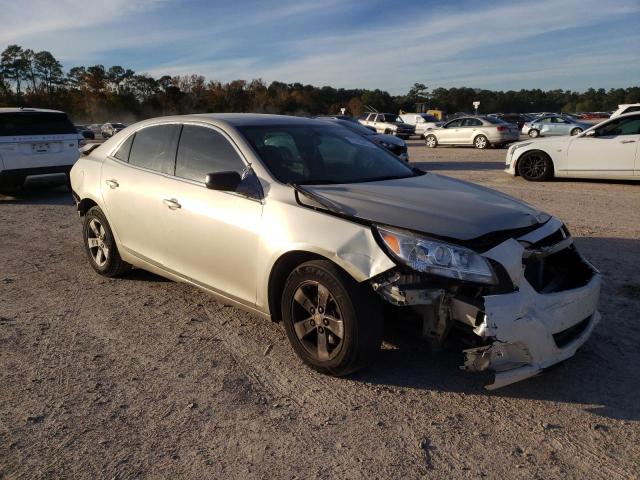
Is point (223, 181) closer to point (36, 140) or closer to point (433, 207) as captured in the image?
point (433, 207)

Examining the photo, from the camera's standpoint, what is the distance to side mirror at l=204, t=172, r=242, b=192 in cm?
366

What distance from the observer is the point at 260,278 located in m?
3.59

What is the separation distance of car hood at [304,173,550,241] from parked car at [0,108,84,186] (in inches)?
317

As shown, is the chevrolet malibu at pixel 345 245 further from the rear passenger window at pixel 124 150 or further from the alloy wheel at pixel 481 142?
the alloy wheel at pixel 481 142

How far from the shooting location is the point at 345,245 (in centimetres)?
312

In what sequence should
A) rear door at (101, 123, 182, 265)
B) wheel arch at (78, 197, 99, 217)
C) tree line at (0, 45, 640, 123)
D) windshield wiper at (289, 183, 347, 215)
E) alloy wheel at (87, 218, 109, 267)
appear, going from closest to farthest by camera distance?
windshield wiper at (289, 183, 347, 215) → rear door at (101, 123, 182, 265) → alloy wheel at (87, 218, 109, 267) → wheel arch at (78, 197, 99, 217) → tree line at (0, 45, 640, 123)

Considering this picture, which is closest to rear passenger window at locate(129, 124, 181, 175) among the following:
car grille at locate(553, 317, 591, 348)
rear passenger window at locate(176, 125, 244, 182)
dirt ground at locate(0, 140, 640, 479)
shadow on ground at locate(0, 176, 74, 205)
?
rear passenger window at locate(176, 125, 244, 182)

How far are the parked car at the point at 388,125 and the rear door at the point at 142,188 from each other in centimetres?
2655

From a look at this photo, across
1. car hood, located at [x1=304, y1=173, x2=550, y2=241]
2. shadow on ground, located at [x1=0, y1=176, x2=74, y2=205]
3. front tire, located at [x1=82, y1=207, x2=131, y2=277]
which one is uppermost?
car hood, located at [x1=304, y1=173, x2=550, y2=241]

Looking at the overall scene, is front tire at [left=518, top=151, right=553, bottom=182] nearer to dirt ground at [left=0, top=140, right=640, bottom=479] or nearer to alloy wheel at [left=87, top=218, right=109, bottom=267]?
dirt ground at [left=0, top=140, right=640, bottom=479]

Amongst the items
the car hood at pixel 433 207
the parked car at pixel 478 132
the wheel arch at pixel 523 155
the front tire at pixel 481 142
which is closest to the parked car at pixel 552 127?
the parked car at pixel 478 132

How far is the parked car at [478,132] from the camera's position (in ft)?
76.6

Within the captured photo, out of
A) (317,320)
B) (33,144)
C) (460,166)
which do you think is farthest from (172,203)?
(460,166)

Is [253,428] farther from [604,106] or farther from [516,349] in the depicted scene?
[604,106]
